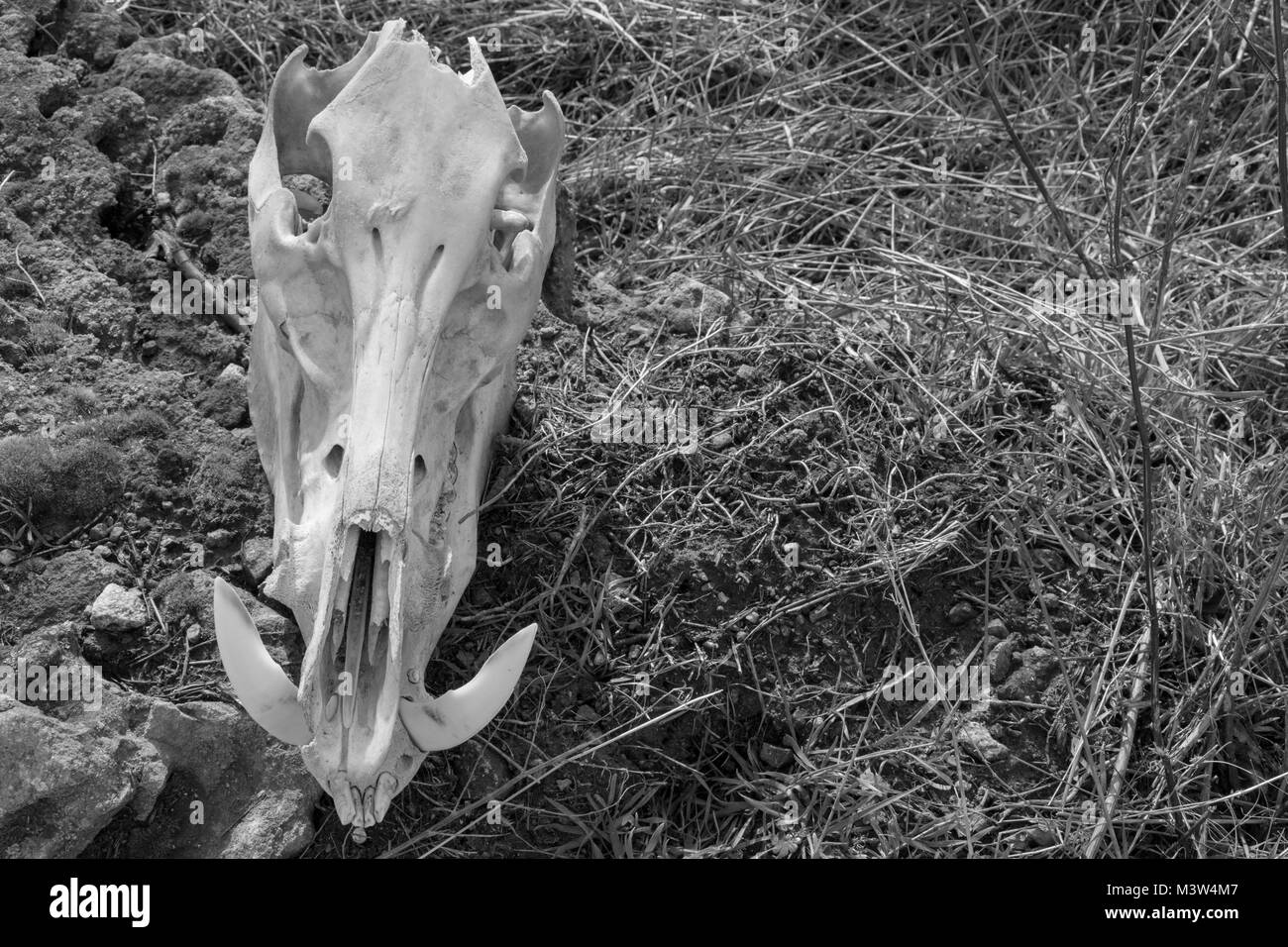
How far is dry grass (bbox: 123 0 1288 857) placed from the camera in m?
4.01

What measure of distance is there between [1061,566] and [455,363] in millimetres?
1863

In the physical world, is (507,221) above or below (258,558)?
above

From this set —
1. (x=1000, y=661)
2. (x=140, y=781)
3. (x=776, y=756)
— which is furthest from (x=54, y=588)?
(x=1000, y=661)

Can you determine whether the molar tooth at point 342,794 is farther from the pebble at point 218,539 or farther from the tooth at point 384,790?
the pebble at point 218,539

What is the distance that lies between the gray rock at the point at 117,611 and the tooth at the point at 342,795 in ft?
2.96

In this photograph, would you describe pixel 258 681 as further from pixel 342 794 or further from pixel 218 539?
pixel 218 539

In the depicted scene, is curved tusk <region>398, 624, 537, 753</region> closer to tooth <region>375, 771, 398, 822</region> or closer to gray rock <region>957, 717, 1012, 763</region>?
tooth <region>375, 771, 398, 822</region>

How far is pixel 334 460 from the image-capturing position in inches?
133

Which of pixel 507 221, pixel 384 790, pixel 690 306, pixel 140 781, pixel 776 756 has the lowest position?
pixel 776 756

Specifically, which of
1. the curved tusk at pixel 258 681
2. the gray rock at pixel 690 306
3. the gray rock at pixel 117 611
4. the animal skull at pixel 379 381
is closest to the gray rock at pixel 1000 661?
the gray rock at pixel 690 306

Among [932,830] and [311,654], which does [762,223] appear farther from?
[311,654]

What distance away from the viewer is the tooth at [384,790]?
3199mm

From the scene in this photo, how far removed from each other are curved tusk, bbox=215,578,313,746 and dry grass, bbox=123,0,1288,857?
586 mm

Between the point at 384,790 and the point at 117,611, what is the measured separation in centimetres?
97
